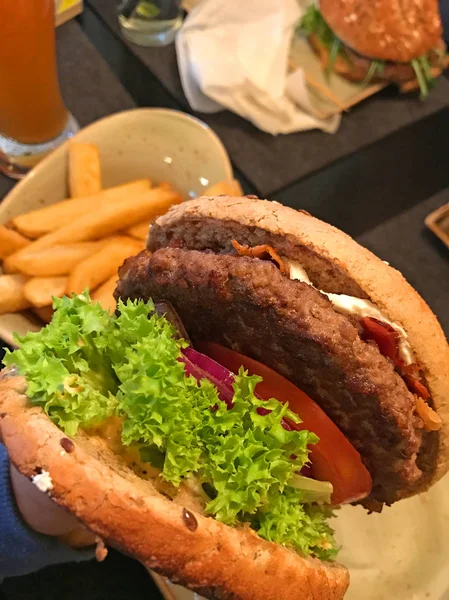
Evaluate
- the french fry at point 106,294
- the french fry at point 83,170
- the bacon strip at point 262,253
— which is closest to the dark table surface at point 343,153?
the french fry at point 83,170

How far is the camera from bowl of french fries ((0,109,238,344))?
1.50 m

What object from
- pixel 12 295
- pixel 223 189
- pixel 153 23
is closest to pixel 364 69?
pixel 153 23

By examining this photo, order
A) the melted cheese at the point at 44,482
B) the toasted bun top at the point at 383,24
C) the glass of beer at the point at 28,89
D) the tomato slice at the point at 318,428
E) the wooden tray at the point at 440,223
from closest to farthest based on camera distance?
the melted cheese at the point at 44,482, the tomato slice at the point at 318,428, the glass of beer at the point at 28,89, the wooden tray at the point at 440,223, the toasted bun top at the point at 383,24

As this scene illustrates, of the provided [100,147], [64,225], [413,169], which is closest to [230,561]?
[64,225]

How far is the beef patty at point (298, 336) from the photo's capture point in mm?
916

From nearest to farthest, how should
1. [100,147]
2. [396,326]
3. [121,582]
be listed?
1. [396,326]
2. [121,582]
3. [100,147]

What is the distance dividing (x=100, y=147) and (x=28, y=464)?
1.17 metres

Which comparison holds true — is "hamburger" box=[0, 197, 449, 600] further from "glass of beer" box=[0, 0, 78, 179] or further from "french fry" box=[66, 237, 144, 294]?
"glass of beer" box=[0, 0, 78, 179]

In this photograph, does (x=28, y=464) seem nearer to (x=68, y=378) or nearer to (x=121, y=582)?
(x=68, y=378)

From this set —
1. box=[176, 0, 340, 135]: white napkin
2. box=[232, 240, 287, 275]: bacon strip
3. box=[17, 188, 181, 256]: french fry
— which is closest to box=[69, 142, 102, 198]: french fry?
box=[17, 188, 181, 256]: french fry

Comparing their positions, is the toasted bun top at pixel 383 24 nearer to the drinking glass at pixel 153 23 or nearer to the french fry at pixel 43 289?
the drinking glass at pixel 153 23

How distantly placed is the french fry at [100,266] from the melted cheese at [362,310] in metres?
0.64

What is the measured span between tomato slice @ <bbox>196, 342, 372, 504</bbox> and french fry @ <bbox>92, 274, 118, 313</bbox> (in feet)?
1.71

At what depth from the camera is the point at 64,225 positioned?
1.59 metres
